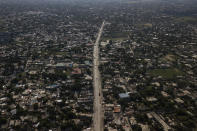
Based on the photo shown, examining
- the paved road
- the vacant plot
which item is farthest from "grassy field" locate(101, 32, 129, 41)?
the vacant plot

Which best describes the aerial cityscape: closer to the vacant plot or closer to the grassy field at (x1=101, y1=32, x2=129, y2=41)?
the vacant plot

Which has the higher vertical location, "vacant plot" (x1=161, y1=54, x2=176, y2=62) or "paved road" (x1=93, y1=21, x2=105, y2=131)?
"vacant plot" (x1=161, y1=54, x2=176, y2=62)

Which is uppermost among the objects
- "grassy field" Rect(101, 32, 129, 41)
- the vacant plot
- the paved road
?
"grassy field" Rect(101, 32, 129, 41)

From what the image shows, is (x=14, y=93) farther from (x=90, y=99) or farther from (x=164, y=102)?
(x=164, y=102)

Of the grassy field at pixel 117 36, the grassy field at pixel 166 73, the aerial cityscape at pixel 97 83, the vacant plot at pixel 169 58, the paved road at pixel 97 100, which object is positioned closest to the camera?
the paved road at pixel 97 100

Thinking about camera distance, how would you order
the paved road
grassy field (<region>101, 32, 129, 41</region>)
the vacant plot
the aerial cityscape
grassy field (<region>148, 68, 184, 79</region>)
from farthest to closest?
grassy field (<region>101, 32, 129, 41</region>) → the vacant plot → grassy field (<region>148, 68, 184, 79</region>) → the aerial cityscape → the paved road

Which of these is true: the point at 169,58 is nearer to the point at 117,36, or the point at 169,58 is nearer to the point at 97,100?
the point at 117,36

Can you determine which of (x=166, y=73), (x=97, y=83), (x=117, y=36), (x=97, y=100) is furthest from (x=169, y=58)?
(x=97, y=100)

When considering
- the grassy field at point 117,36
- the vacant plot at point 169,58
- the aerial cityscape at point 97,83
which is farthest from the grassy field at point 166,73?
the grassy field at point 117,36

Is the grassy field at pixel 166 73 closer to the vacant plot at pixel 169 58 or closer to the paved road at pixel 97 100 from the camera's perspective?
the vacant plot at pixel 169 58
